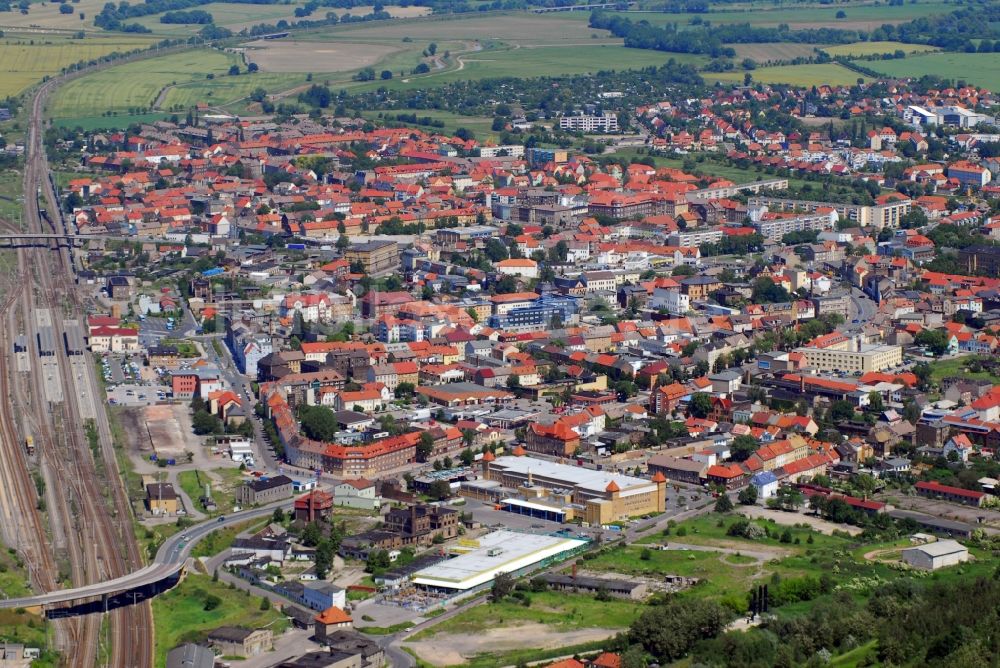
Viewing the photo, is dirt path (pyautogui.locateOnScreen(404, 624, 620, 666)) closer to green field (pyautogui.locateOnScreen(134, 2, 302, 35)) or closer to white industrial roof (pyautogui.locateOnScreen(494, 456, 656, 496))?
white industrial roof (pyautogui.locateOnScreen(494, 456, 656, 496))

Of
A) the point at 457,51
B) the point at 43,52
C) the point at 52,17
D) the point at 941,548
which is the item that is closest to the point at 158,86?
the point at 43,52

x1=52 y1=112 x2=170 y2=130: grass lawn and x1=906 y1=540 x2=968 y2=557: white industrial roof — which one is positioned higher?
x1=52 y1=112 x2=170 y2=130: grass lawn

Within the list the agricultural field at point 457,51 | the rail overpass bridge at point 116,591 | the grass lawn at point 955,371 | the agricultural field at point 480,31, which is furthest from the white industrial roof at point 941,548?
the agricultural field at point 480,31

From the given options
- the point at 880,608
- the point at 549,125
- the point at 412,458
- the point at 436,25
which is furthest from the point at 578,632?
the point at 436,25

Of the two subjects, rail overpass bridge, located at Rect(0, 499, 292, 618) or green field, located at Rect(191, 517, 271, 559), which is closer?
rail overpass bridge, located at Rect(0, 499, 292, 618)

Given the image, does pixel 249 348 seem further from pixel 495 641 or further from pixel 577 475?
pixel 495 641

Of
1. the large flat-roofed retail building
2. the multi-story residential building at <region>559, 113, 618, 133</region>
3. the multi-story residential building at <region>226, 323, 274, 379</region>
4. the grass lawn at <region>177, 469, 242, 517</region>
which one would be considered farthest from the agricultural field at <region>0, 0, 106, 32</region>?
the large flat-roofed retail building

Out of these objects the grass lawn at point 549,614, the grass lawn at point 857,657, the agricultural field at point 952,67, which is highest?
the grass lawn at point 857,657

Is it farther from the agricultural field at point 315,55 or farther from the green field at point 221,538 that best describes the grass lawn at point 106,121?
the green field at point 221,538
